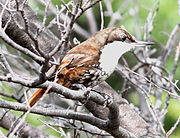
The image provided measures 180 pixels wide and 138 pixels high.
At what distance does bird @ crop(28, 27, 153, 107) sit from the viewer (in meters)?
3.98

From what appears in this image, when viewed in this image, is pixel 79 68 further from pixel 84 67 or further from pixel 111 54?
pixel 111 54

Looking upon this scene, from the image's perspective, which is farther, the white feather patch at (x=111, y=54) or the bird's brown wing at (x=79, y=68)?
the white feather patch at (x=111, y=54)

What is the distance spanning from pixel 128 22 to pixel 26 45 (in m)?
3.51

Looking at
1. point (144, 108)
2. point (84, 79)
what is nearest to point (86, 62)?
Answer: point (84, 79)

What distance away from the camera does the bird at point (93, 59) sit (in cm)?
398

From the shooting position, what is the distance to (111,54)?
423cm

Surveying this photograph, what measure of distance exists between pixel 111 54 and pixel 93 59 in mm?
179

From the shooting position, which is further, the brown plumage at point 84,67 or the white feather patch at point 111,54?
the white feather patch at point 111,54

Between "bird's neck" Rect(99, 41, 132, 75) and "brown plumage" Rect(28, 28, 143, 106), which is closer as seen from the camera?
"brown plumage" Rect(28, 28, 143, 106)

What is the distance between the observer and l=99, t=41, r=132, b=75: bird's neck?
415 centimetres

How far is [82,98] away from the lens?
3.22 metres

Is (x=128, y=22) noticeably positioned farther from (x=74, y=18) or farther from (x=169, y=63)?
(x=74, y=18)

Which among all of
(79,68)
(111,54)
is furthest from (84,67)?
(111,54)

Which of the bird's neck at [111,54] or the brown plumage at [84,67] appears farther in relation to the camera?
the bird's neck at [111,54]
